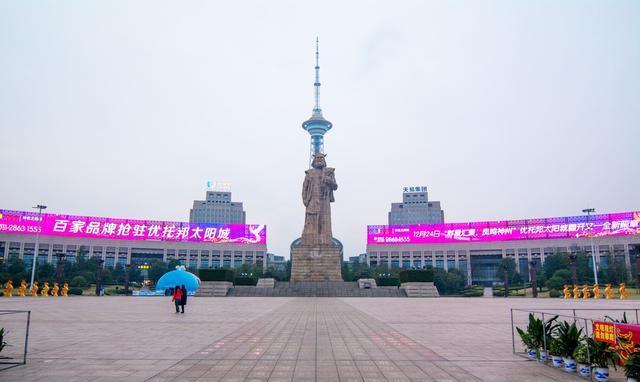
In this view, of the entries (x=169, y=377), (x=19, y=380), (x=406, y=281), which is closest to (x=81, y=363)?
(x=19, y=380)

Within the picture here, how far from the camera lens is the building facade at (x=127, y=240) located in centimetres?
9150

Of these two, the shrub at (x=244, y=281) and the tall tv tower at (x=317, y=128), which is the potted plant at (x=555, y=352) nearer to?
the shrub at (x=244, y=281)

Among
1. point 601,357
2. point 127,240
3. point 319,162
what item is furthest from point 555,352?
point 127,240

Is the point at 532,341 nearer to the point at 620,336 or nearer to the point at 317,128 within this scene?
the point at 620,336

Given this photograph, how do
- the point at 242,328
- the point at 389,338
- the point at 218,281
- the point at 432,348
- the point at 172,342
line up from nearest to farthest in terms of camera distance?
the point at 432,348
the point at 172,342
the point at 389,338
the point at 242,328
the point at 218,281

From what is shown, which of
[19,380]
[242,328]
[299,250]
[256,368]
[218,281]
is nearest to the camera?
[19,380]

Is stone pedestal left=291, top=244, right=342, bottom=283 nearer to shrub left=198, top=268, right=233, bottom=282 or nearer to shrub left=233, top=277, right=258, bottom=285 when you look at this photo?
shrub left=233, top=277, right=258, bottom=285

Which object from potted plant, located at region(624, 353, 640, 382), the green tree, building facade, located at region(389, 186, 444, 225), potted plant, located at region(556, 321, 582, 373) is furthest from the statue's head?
building facade, located at region(389, 186, 444, 225)

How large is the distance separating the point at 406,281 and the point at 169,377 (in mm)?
39187

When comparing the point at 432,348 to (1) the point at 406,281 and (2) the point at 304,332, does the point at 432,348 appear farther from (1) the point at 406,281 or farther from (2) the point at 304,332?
(1) the point at 406,281

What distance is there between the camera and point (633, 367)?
278 inches

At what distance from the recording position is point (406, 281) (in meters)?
45.2

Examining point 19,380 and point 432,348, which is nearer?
point 19,380

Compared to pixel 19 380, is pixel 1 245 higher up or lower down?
higher up
